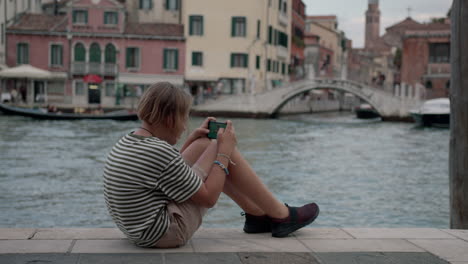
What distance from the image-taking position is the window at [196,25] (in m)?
36.3

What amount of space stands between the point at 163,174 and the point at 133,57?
33415 millimetres

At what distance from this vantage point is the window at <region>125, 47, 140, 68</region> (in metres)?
36.1

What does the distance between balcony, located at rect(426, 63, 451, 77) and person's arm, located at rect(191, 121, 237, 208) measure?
129 ft

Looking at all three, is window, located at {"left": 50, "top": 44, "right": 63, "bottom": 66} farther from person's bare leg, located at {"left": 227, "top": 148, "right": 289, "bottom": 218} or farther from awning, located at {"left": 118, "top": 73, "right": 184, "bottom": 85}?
person's bare leg, located at {"left": 227, "top": 148, "right": 289, "bottom": 218}

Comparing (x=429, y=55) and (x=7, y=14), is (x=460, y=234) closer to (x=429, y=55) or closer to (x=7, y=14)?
(x=7, y=14)

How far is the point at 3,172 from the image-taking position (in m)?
12.7

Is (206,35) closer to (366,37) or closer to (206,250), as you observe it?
(206,250)

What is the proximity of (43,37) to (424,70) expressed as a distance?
20.2m

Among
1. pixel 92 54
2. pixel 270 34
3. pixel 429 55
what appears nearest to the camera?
pixel 92 54

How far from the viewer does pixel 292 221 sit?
147 inches

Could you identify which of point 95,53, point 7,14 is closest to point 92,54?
point 95,53

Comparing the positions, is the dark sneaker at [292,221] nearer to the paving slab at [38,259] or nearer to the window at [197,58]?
the paving slab at [38,259]

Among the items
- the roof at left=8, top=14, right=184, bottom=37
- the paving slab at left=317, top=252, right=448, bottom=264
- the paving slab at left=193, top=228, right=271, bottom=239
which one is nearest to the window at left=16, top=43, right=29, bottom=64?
the roof at left=8, top=14, right=184, bottom=37

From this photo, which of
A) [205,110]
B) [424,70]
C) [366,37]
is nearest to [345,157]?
[205,110]
